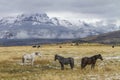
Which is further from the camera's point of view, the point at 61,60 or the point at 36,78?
the point at 61,60

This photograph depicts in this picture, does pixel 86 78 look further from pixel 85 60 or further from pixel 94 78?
pixel 85 60

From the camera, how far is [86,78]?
27953 mm

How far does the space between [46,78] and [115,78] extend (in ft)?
18.8

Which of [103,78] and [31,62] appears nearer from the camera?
[103,78]

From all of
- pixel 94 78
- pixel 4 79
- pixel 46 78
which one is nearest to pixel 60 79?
pixel 46 78

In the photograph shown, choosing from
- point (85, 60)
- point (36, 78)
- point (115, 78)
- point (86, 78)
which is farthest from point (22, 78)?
point (85, 60)

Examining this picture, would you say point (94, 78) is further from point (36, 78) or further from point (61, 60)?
point (61, 60)

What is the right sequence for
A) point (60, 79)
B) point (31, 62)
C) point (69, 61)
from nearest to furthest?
point (60, 79), point (69, 61), point (31, 62)

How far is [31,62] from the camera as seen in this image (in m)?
45.4

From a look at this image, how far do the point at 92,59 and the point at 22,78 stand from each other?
36.5 feet

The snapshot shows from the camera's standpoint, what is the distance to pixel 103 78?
27.7 metres

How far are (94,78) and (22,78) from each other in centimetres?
613

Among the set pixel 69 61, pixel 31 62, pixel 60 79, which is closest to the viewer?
pixel 60 79

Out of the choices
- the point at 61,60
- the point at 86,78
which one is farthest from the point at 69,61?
the point at 86,78
